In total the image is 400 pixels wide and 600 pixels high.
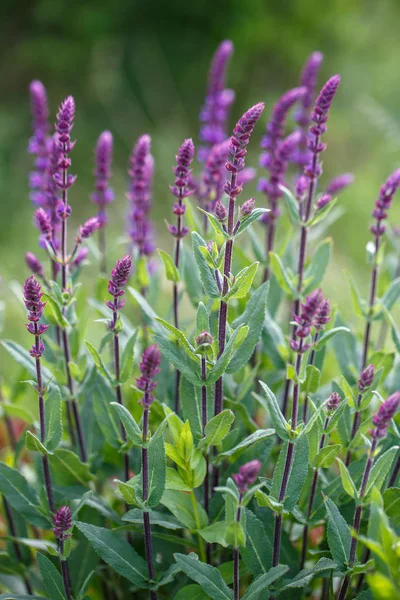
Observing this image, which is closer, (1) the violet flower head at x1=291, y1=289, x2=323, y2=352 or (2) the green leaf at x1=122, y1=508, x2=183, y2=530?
(1) the violet flower head at x1=291, y1=289, x2=323, y2=352

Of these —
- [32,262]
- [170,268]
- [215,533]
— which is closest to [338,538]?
[215,533]

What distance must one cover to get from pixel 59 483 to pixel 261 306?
491 millimetres

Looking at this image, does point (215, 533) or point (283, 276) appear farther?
point (283, 276)

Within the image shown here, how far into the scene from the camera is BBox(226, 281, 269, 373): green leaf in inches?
38.7

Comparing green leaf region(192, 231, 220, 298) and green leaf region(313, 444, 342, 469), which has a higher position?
green leaf region(192, 231, 220, 298)

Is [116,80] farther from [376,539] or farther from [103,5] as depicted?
[376,539]

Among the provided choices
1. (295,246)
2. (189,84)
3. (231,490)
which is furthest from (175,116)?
→ (231,490)

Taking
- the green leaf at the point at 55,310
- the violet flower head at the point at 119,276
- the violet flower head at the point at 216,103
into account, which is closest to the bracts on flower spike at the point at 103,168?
the violet flower head at the point at 216,103

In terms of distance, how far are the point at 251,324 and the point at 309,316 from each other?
0.24 m

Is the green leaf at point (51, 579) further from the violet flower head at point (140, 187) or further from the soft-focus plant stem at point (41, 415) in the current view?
the violet flower head at point (140, 187)

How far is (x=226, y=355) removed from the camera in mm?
874

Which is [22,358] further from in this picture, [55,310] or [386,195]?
[386,195]

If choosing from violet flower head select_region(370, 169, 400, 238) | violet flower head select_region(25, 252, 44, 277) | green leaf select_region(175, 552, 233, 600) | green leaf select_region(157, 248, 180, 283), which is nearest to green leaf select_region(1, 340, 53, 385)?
violet flower head select_region(25, 252, 44, 277)

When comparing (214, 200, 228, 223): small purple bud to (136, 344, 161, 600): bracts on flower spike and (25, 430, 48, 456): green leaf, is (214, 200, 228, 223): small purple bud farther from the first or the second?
(25, 430, 48, 456): green leaf
